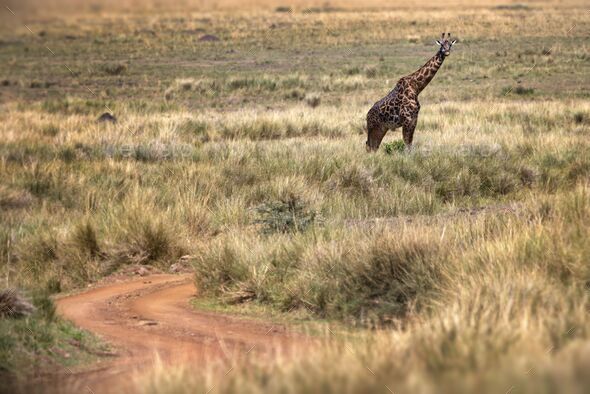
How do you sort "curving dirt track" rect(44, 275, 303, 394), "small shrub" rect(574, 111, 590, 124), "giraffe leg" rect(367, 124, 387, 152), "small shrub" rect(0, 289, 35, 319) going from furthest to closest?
"small shrub" rect(574, 111, 590, 124) → "giraffe leg" rect(367, 124, 387, 152) → "small shrub" rect(0, 289, 35, 319) → "curving dirt track" rect(44, 275, 303, 394)

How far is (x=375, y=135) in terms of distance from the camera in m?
19.1

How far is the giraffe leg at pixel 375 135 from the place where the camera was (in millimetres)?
18891

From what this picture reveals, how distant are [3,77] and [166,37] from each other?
25658 millimetres

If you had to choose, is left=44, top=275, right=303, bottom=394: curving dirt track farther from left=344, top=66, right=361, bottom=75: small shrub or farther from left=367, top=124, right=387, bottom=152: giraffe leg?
left=344, top=66, right=361, bottom=75: small shrub

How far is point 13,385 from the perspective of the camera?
7078mm

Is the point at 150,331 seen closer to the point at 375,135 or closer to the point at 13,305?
the point at 13,305

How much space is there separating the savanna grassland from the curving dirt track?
338mm

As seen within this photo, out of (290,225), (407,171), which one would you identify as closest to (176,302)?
(290,225)

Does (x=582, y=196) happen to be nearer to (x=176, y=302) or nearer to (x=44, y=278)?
(x=176, y=302)

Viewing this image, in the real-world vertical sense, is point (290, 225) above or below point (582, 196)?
below

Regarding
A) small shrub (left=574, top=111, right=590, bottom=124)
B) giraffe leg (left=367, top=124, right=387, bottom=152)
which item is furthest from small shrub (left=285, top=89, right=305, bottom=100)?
giraffe leg (left=367, top=124, right=387, bottom=152)

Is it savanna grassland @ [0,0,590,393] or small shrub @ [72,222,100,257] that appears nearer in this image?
savanna grassland @ [0,0,590,393]

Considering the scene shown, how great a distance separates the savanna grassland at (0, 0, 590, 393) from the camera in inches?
206

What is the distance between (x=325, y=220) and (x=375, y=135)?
6.63m
